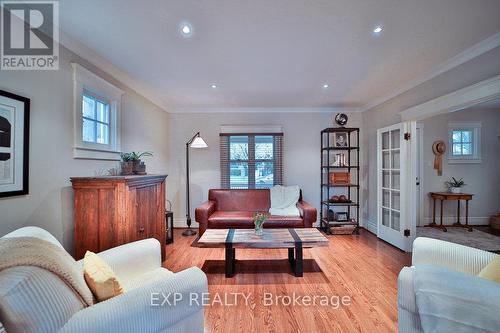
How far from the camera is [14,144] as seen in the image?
1.57 meters

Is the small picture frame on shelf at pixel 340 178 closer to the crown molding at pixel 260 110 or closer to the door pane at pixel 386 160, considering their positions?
the door pane at pixel 386 160

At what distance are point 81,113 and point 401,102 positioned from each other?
4.16m

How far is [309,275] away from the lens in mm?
2479

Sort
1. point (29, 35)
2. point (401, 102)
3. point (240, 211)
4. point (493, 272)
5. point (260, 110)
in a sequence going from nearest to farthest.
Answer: point (493, 272)
point (29, 35)
point (401, 102)
point (240, 211)
point (260, 110)

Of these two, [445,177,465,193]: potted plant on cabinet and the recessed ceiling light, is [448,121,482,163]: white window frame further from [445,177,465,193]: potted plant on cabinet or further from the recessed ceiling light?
the recessed ceiling light

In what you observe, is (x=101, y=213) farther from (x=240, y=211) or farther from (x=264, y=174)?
(x=264, y=174)

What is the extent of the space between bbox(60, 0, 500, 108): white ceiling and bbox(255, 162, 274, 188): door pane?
169 cm

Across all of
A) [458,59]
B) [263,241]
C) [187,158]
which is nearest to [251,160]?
[187,158]

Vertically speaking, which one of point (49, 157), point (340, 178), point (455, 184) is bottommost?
point (455, 184)

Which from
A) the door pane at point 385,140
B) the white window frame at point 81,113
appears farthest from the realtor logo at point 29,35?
the door pane at point 385,140

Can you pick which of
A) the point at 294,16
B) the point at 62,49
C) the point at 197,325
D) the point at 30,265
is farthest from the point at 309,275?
the point at 62,49

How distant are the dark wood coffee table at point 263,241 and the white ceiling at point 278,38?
199 cm

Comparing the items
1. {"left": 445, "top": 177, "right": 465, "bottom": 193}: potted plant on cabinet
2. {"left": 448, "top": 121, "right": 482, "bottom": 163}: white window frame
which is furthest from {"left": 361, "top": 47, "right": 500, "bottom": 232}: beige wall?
{"left": 448, "top": 121, "right": 482, "bottom": 163}: white window frame

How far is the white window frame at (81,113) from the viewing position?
208cm
